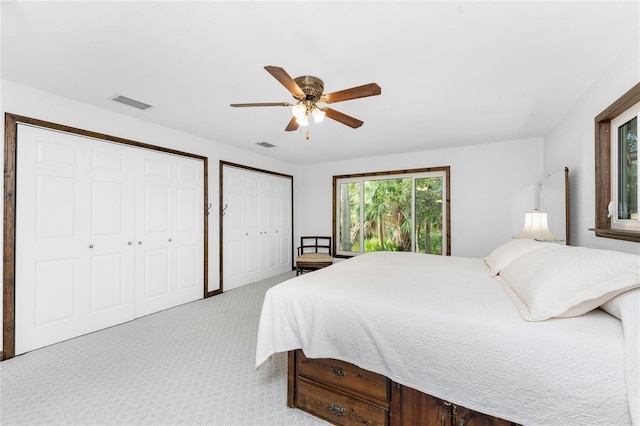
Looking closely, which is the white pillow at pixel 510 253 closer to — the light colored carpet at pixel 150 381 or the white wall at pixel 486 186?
the light colored carpet at pixel 150 381

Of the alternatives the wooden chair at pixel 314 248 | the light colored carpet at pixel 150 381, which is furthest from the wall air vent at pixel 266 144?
the light colored carpet at pixel 150 381

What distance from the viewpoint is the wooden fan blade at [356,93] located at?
1.83m

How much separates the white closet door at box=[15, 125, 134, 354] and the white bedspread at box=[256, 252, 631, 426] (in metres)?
2.46

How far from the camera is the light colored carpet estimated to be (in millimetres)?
1743

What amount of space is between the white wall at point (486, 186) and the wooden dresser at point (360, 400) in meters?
3.77

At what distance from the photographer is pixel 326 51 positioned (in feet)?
6.30

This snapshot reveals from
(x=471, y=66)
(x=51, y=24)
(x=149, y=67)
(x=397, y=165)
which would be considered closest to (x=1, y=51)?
(x=51, y=24)

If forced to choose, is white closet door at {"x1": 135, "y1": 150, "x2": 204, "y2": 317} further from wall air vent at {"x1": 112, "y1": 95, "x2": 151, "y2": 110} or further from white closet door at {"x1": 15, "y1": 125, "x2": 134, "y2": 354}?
wall air vent at {"x1": 112, "y1": 95, "x2": 151, "y2": 110}

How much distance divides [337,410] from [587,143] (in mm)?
3178

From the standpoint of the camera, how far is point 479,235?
14.9 feet

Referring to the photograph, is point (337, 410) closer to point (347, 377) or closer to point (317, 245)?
point (347, 377)

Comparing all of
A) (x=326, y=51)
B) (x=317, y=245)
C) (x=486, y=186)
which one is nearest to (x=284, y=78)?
(x=326, y=51)

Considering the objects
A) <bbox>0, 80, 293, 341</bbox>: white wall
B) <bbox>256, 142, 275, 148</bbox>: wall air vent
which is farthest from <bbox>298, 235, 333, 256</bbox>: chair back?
<bbox>256, 142, 275, 148</bbox>: wall air vent

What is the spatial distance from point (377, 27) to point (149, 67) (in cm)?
178
